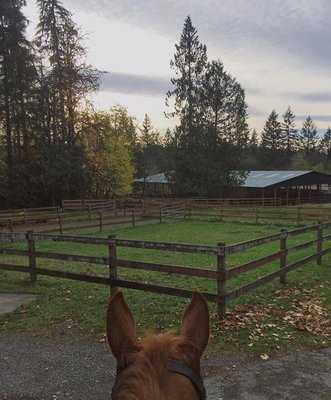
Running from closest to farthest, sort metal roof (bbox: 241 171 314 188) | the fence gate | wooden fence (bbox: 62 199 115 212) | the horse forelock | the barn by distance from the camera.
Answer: the horse forelock → the fence gate → wooden fence (bbox: 62 199 115 212) → metal roof (bbox: 241 171 314 188) → the barn

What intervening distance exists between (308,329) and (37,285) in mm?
5131

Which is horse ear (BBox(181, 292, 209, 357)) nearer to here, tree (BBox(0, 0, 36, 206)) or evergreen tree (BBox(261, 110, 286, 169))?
tree (BBox(0, 0, 36, 206))

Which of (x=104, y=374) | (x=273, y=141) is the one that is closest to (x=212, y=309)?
(x=104, y=374)

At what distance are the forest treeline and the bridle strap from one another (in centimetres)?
2896

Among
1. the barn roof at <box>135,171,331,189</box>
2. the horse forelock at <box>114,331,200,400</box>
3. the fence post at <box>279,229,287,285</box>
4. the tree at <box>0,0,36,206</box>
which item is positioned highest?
the tree at <box>0,0,36,206</box>

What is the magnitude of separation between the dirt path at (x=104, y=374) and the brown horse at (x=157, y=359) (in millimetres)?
2371

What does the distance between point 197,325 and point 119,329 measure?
346 millimetres

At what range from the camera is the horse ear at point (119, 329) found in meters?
1.61

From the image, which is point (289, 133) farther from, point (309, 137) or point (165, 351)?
point (165, 351)

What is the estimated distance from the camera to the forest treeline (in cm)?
2878

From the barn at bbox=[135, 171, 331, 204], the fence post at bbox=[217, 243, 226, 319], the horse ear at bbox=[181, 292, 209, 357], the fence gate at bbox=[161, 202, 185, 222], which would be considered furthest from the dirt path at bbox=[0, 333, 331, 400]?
the barn at bbox=[135, 171, 331, 204]

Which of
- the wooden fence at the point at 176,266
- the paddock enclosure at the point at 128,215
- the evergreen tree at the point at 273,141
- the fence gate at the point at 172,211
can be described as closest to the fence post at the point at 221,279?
the wooden fence at the point at 176,266

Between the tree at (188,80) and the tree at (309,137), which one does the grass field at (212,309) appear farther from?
the tree at (309,137)

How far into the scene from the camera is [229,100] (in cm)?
4338
